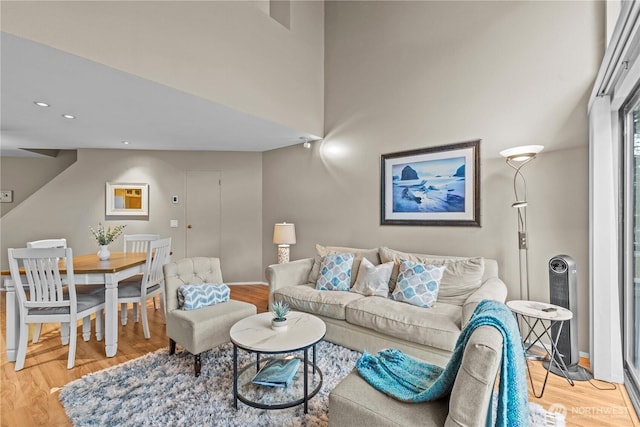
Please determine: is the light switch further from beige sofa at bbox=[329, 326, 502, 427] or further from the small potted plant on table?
beige sofa at bbox=[329, 326, 502, 427]

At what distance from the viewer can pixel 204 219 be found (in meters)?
5.34

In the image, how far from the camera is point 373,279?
2.96 metres

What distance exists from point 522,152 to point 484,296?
124 cm

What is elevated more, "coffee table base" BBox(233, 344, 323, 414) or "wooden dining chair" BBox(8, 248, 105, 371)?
"wooden dining chair" BBox(8, 248, 105, 371)

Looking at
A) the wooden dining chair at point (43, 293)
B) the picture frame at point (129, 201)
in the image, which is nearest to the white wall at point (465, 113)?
the picture frame at point (129, 201)

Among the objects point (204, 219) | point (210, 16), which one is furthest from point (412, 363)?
point (204, 219)

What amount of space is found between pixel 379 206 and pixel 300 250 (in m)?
1.60

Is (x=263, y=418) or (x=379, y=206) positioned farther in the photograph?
(x=379, y=206)

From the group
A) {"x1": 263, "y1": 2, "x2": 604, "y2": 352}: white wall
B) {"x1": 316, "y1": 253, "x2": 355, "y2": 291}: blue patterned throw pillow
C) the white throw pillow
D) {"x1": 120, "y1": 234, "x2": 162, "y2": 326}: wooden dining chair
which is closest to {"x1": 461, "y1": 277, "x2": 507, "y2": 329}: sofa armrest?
{"x1": 263, "y1": 2, "x2": 604, "y2": 352}: white wall

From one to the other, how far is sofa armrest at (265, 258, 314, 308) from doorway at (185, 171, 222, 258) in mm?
2403

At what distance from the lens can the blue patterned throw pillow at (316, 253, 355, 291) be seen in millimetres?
3162

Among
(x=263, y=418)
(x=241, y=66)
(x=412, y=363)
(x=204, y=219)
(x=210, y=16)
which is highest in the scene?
(x=210, y=16)

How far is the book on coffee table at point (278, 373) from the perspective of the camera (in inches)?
76.2

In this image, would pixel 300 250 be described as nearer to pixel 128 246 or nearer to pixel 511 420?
pixel 128 246
